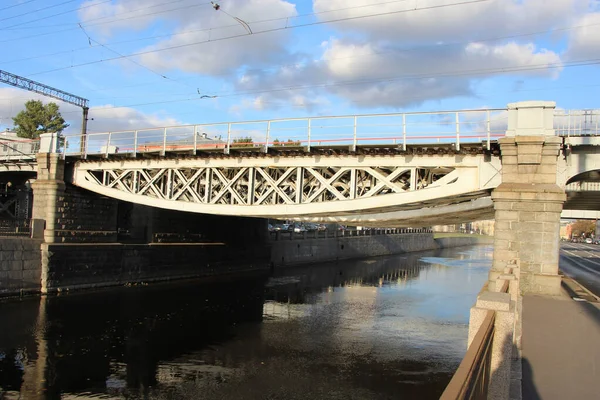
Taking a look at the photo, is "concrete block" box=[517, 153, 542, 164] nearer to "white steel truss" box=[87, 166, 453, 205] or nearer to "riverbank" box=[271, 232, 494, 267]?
"white steel truss" box=[87, 166, 453, 205]

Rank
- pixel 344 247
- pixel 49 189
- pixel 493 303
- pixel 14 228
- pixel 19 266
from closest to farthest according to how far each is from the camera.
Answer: pixel 493 303, pixel 19 266, pixel 14 228, pixel 49 189, pixel 344 247

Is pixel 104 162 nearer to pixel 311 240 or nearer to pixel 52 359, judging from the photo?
pixel 52 359

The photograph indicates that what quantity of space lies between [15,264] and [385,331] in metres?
20.0

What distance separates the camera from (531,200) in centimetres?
1650

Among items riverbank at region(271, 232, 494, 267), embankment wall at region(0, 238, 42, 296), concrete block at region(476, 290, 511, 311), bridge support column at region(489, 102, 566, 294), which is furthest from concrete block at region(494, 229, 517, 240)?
riverbank at region(271, 232, 494, 267)

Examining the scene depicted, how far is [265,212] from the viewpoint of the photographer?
2375 centimetres

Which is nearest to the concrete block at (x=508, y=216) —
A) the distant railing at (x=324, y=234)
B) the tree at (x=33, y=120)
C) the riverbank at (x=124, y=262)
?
the riverbank at (x=124, y=262)

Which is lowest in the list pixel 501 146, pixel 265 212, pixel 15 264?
pixel 15 264

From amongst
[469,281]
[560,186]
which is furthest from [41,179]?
[469,281]

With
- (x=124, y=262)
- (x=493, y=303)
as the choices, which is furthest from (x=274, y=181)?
(x=493, y=303)

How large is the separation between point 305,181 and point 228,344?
9163 mm

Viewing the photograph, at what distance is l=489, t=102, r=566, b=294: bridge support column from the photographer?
16.1 m

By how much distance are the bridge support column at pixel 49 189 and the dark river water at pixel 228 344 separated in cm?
483

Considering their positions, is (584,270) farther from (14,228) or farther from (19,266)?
(14,228)
